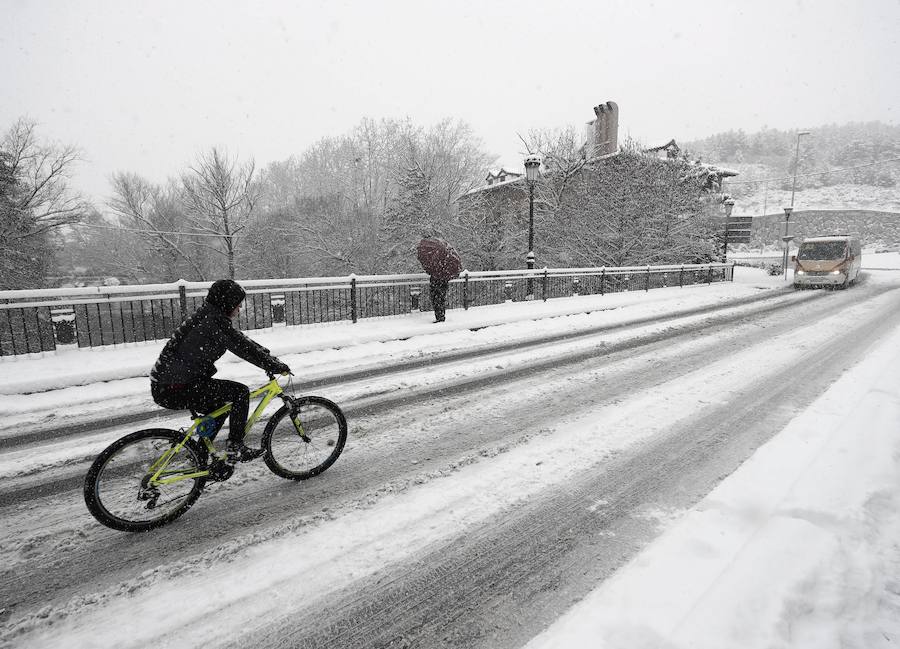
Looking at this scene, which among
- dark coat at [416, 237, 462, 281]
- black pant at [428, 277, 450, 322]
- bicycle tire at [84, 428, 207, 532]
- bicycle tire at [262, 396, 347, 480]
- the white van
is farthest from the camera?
the white van

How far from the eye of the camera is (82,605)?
2252 millimetres

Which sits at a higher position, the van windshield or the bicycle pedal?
the van windshield

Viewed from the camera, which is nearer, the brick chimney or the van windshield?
the van windshield

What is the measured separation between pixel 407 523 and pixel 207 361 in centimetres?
186

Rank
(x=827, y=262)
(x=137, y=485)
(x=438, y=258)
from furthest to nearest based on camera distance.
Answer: (x=827, y=262)
(x=438, y=258)
(x=137, y=485)

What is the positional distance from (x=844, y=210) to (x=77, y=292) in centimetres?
8046

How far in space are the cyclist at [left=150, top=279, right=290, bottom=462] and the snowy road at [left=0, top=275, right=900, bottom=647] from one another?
0.72m

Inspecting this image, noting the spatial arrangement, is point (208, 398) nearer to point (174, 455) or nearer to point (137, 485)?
point (174, 455)

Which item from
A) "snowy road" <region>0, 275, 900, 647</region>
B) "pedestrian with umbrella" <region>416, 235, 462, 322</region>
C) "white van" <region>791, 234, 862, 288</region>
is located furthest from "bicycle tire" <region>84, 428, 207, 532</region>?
Result: "white van" <region>791, 234, 862, 288</region>

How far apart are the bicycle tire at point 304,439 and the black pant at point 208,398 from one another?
221 millimetres

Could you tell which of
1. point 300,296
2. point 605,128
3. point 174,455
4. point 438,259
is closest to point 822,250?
point 605,128

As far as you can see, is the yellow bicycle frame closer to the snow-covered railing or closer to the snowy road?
the snowy road

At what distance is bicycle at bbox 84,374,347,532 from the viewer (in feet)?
9.34

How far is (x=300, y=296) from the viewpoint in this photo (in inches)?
390
